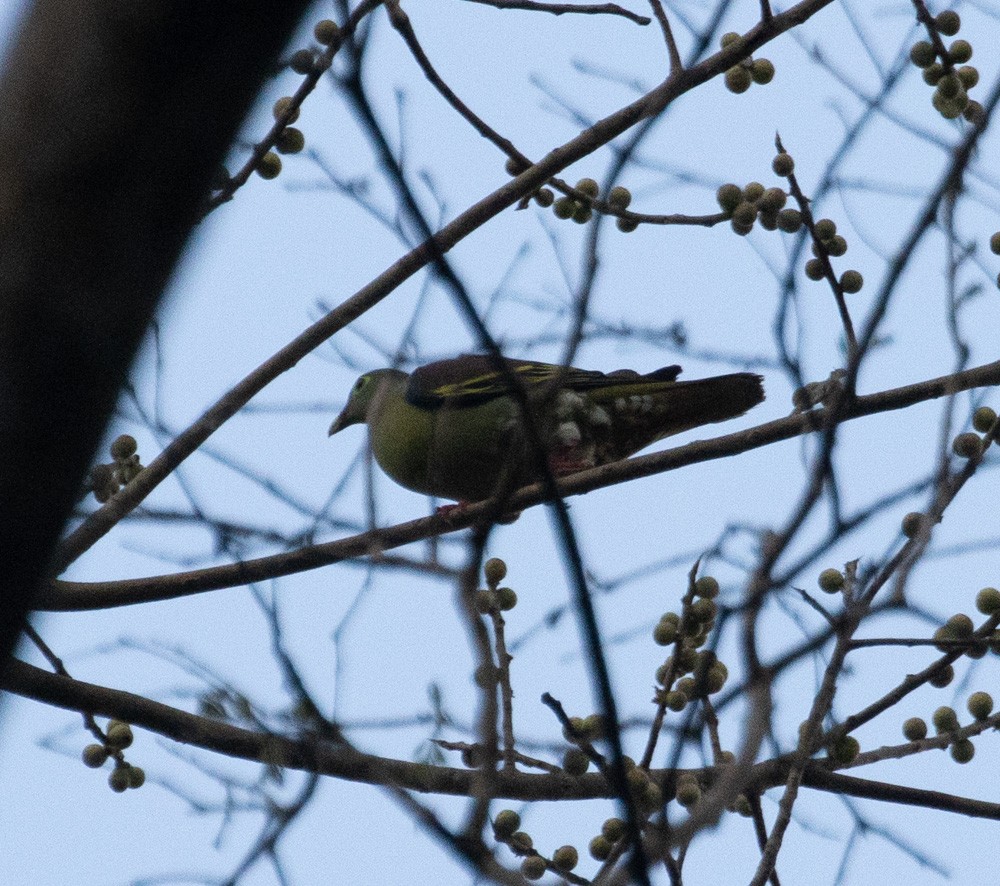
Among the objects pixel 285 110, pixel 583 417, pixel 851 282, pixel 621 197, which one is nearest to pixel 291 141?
pixel 285 110

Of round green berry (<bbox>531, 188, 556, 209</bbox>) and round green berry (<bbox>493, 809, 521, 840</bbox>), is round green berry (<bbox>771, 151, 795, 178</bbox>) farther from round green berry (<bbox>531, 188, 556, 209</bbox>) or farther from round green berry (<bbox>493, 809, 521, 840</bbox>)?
round green berry (<bbox>493, 809, 521, 840</bbox>)

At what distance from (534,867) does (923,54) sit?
2.21 m

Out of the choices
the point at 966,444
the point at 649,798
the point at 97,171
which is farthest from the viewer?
the point at 966,444

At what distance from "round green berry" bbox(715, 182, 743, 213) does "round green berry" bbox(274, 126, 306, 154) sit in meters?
1.13

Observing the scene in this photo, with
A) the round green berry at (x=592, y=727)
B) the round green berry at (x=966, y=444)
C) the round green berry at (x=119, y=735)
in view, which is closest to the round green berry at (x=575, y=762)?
the round green berry at (x=592, y=727)

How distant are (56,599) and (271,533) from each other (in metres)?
1.13

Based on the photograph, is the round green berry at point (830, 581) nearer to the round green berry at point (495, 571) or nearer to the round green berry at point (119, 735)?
the round green berry at point (495, 571)

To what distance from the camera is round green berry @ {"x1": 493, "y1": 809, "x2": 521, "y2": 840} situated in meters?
2.74

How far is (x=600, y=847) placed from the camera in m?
2.77

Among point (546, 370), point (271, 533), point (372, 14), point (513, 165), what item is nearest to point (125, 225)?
point (372, 14)

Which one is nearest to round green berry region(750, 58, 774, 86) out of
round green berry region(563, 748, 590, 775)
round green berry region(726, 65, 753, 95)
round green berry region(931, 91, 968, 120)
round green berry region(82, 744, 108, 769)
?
round green berry region(726, 65, 753, 95)

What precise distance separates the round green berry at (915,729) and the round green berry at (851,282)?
1.06 meters

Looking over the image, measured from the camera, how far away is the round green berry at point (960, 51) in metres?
3.31

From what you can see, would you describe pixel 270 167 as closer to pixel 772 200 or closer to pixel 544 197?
pixel 544 197
